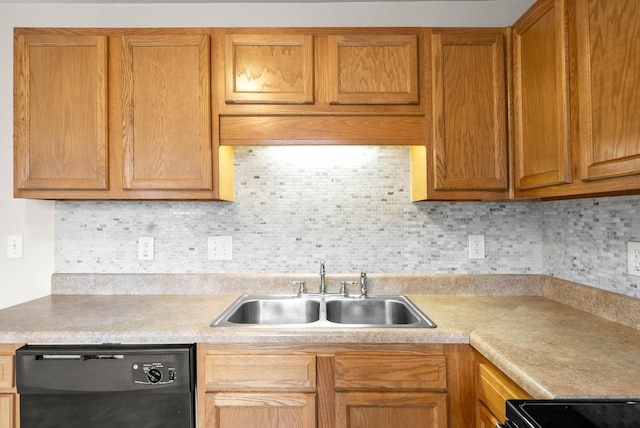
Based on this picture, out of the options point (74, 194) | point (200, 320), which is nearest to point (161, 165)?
point (74, 194)

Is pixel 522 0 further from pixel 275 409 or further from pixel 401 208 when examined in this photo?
pixel 275 409

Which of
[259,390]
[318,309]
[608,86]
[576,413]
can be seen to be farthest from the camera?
[318,309]

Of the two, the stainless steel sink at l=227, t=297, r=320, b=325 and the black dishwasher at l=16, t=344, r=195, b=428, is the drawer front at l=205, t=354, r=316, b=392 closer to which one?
the black dishwasher at l=16, t=344, r=195, b=428

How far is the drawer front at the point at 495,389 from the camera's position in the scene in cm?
109

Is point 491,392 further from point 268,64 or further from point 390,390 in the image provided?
point 268,64

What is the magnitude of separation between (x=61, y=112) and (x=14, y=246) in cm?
80

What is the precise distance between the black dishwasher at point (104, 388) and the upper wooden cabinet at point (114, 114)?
0.69 meters

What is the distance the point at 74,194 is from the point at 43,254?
53 centimetres

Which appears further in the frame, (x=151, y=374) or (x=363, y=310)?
(x=363, y=310)

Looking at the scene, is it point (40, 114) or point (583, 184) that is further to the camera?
point (40, 114)

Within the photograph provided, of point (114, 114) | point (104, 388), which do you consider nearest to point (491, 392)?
point (104, 388)

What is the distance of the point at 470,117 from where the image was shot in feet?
5.50

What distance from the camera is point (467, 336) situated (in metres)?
1.35

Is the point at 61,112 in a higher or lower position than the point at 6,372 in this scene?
higher
